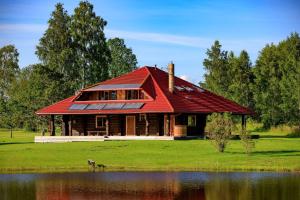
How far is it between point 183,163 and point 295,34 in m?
59.9

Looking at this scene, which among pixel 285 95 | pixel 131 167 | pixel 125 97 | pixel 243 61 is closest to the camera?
pixel 131 167

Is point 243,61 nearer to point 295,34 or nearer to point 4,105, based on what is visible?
point 295,34

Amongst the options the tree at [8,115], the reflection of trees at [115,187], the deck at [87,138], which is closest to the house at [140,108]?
the deck at [87,138]

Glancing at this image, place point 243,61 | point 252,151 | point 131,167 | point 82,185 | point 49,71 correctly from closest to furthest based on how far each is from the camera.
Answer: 1. point 82,185
2. point 131,167
3. point 252,151
4. point 49,71
5. point 243,61

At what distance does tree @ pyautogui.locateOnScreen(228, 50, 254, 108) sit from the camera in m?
92.4

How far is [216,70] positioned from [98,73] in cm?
2201

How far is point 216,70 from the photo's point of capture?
344 ft

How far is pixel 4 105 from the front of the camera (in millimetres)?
88000

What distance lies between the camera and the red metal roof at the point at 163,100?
6369 cm

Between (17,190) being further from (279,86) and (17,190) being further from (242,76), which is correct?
(242,76)

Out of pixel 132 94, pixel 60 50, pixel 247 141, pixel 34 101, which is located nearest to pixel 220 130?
pixel 247 141

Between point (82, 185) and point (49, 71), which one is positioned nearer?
point (82, 185)

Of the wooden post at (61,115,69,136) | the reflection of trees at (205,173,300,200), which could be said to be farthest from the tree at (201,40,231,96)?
the reflection of trees at (205,173,300,200)

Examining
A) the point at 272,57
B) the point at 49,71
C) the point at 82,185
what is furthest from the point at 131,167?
the point at 272,57
